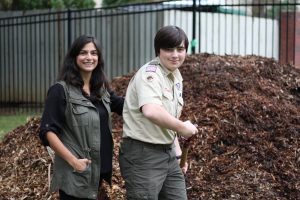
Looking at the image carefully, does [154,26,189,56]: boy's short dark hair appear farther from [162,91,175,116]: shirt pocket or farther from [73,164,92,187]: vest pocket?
[73,164,92,187]: vest pocket

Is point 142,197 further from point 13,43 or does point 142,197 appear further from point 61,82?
point 13,43

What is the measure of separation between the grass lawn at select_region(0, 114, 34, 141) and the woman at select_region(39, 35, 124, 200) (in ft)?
22.6

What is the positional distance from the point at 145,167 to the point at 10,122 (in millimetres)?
9222

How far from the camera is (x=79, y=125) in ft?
12.1

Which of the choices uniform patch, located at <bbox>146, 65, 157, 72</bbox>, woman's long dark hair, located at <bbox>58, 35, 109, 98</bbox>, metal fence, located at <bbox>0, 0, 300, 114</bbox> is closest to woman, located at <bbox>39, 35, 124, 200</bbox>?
woman's long dark hair, located at <bbox>58, 35, 109, 98</bbox>

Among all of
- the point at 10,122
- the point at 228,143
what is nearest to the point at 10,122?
the point at 10,122

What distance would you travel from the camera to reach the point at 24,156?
20.1 ft

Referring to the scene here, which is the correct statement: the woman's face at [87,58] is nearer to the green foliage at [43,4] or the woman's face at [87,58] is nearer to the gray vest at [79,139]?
the gray vest at [79,139]

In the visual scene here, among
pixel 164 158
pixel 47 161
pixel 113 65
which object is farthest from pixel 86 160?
pixel 113 65

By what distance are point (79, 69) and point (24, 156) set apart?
2.53 metres

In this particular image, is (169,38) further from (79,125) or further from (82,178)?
(82,178)

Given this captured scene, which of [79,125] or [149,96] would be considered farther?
[79,125]

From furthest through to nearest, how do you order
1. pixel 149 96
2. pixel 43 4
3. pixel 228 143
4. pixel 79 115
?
pixel 43 4 → pixel 228 143 → pixel 79 115 → pixel 149 96

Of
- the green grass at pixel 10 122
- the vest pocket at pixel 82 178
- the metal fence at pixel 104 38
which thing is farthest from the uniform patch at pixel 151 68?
the metal fence at pixel 104 38
